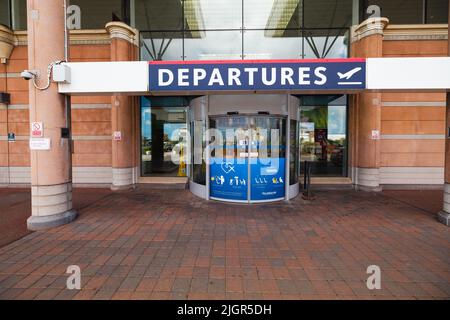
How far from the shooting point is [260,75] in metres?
5.20

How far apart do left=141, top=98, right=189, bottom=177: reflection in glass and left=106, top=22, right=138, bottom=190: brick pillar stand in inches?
30.8

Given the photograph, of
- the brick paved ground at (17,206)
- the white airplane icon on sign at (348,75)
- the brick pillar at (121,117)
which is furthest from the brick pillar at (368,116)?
the brick paved ground at (17,206)

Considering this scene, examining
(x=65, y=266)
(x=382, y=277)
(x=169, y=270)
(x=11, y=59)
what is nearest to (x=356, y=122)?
(x=382, y=277)

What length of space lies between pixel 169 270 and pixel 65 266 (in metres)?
1.46

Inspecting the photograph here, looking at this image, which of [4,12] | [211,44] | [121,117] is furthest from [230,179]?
[4,12]

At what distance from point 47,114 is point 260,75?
4.22 meters

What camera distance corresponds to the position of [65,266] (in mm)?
3648

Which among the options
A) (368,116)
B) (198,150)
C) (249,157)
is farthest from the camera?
(368,116)

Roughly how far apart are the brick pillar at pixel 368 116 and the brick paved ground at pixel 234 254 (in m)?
2.45

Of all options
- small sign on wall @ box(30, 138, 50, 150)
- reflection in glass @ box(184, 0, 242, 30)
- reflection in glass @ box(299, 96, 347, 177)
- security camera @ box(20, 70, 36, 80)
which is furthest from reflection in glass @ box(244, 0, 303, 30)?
small sign on wall @ box(30, 138, 50, 150)

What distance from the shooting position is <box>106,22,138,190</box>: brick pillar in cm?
894

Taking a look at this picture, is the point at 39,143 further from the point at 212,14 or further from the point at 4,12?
the point at 4,12

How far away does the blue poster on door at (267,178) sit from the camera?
279 inches
